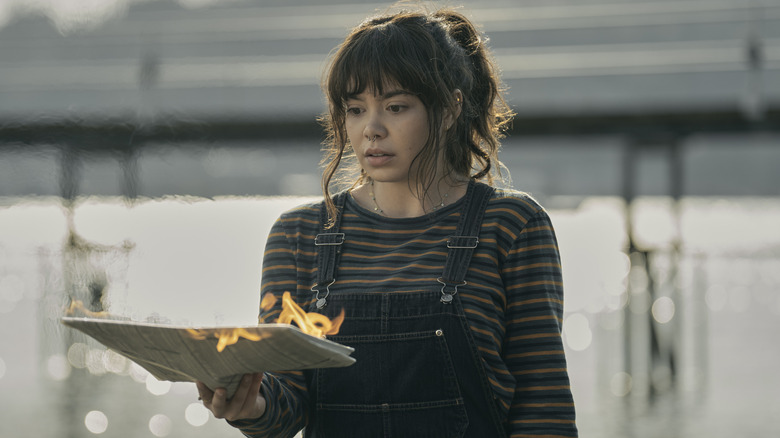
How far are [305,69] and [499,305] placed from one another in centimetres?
506

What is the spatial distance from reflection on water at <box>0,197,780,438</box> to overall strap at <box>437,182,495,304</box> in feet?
1.34

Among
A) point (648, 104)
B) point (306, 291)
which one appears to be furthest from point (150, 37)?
point (306, 291)

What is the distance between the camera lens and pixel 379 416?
1189 mm

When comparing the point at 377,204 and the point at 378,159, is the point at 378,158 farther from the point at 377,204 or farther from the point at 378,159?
the point at 377,204

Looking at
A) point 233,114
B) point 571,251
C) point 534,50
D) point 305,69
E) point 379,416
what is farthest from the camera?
point 571,251

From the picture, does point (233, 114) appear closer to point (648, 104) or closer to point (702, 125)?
point (648, 104)

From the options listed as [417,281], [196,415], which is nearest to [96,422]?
[196,415]

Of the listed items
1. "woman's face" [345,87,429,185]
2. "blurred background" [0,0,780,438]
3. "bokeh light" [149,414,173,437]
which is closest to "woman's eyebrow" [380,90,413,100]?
"woman's face" [345,87,429,185]

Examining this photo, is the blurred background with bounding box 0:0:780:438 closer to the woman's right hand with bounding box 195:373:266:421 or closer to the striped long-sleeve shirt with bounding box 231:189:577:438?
the striped long-sleeve shirt with bounding box 231:189:577:438

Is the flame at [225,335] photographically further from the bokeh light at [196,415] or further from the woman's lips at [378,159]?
the bokeh light at [196,415]

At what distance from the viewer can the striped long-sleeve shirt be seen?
118 cm

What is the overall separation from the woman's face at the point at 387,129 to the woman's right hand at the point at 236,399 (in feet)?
1.14

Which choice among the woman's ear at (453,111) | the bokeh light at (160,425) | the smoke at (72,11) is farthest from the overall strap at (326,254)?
the bokeh light at (160,425)

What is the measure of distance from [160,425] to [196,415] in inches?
10.0
